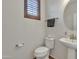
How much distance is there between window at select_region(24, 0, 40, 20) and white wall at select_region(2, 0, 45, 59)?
6.7 inches

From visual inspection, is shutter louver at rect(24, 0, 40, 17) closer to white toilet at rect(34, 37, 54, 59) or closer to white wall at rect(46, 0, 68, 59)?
white wall at rect(46, 0, 68, 59)

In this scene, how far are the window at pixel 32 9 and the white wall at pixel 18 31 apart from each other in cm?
17

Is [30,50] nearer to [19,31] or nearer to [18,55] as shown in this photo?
[18,55]

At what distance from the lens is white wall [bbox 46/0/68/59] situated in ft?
7.96

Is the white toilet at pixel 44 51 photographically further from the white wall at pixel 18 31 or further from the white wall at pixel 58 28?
the white wall at pixel 18 31

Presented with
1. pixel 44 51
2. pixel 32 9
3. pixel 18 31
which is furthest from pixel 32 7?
pixel 44 51

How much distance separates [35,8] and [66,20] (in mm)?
1112

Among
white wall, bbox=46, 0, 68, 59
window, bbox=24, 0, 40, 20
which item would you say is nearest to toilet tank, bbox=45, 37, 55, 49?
white wall, bbox=46, 0, 68, 59

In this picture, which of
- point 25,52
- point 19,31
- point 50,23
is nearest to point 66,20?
point 50,23

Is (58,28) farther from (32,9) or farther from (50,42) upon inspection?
(32,9)

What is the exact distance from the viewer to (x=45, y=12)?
327 centimetres

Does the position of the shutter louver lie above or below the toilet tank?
above

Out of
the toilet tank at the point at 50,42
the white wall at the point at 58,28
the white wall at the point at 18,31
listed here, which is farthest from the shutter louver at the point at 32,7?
the toilet tank at the point at 50,42

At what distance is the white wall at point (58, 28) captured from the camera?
2426 mm
